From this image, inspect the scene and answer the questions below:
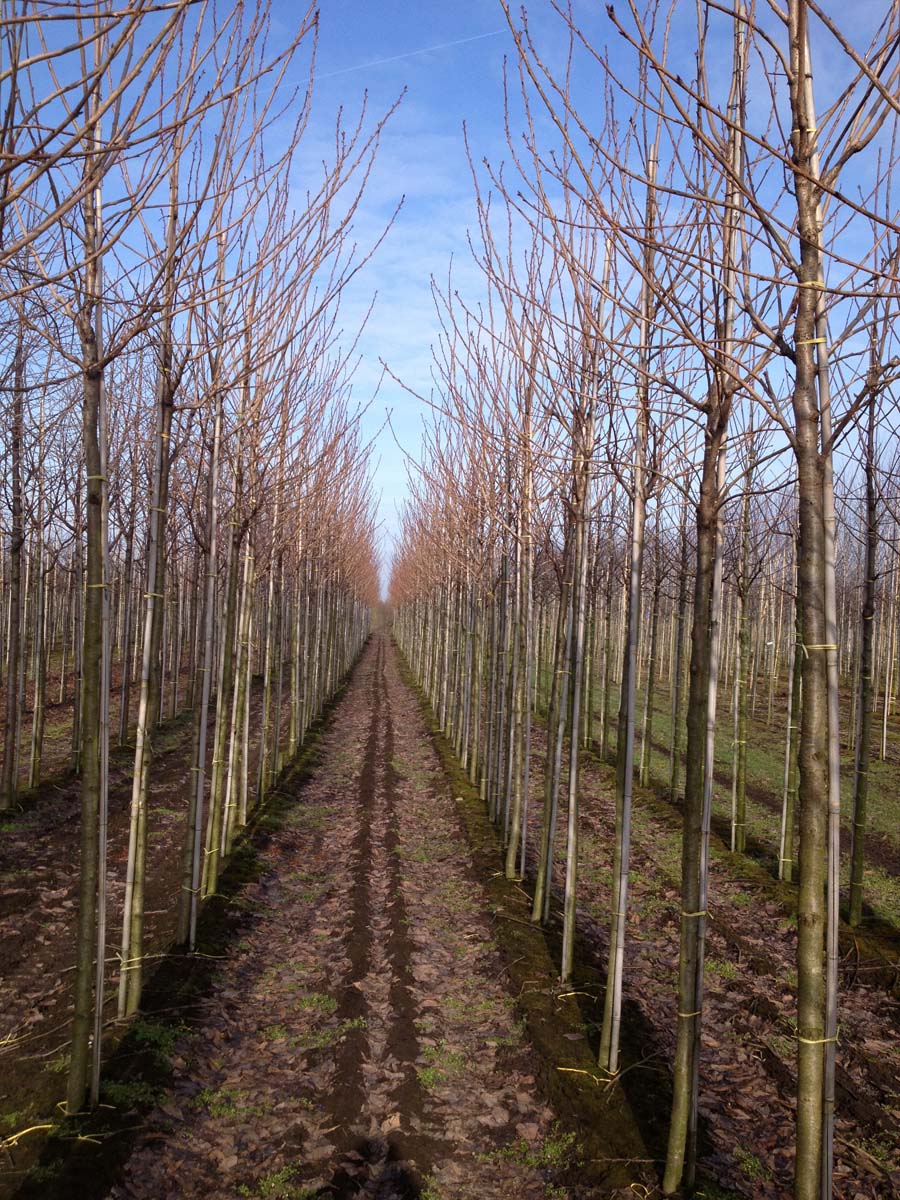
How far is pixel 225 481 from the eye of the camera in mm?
6949

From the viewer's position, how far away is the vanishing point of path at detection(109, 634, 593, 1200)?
3.49m

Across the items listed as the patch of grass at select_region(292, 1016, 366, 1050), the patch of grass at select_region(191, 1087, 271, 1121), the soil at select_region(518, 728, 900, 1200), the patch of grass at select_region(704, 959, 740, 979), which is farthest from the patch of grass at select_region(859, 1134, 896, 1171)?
the patch of grass at select_region(191, 1087, 271, 1121)

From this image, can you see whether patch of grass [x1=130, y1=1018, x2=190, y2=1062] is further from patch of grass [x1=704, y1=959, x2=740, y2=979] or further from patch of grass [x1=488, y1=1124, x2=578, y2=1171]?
patch of grass [x1=704, y1=959, x2=740, y2=979]

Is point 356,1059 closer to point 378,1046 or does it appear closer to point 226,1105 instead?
point 378,1046

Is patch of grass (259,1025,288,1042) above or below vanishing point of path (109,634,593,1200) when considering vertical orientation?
below

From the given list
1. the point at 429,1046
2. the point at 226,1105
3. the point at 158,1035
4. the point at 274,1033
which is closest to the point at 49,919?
the point at 158,1035

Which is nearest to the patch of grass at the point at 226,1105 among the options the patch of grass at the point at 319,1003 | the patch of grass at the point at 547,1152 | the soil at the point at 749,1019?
the patch of grass at the point at 319,1003

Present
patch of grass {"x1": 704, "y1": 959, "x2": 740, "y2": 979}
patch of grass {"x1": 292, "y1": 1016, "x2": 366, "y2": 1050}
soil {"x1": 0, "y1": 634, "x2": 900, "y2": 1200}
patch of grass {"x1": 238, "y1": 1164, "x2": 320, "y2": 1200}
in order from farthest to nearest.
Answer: patch of grass {"x1": 704, "y1": 959, "x2": 740, "y2": 979}, patch of grass {"x1": 292, "y1": 1016, "x2": 366, "y2": 1050}, soil {"x1": 0, "y1": 634, "x2": 900, "y2": 1200}, patch of grass {"x1": 238, "y1": 1164, "x2": 320, "y2": 1200}

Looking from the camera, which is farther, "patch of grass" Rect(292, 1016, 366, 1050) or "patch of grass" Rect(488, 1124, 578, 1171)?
"patch of grass" Rect(292, 1016, 366, 1050)

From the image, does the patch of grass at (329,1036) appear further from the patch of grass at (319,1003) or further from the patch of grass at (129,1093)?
the patch of grass at (129,1093)

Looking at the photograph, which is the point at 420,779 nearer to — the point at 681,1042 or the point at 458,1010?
the point at 458,1010

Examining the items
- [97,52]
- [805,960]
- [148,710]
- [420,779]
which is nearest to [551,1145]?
[805,960]

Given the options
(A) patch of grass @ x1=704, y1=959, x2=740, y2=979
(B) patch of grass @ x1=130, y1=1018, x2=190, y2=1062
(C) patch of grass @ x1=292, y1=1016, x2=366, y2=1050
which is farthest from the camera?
(A) patch of grass @ x1=704, y1=959, x2=740, y2=979

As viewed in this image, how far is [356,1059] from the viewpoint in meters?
4.33
